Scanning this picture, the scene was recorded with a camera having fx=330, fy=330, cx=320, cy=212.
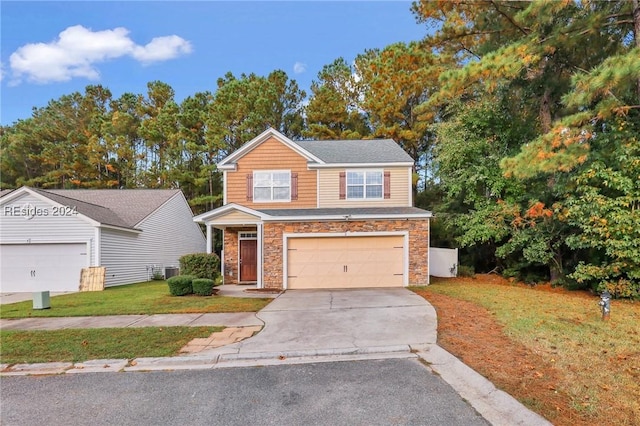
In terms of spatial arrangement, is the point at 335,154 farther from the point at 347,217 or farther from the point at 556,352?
the point at 556,352

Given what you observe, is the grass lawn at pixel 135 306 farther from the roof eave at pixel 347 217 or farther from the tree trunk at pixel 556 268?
the tree trunk at pixel 556 268

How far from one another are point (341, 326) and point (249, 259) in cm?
874

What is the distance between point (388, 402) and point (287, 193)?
11645 millimetres

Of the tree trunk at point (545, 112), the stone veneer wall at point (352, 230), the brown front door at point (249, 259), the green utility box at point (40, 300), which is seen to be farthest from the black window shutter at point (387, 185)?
the green utility box at point (40, 300)

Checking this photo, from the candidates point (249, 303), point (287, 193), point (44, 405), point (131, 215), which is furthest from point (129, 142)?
point (44, 405)

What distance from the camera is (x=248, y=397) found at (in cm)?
388

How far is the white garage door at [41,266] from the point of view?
551 inches

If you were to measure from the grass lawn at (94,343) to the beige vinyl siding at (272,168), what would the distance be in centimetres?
840

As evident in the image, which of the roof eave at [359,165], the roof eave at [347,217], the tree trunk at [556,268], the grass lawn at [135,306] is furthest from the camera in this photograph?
the roof eave at [359,165]

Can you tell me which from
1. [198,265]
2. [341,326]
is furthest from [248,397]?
[198,265]

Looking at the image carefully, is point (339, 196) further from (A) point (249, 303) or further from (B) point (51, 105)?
(B) point (51, 105)

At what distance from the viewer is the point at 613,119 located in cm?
1021

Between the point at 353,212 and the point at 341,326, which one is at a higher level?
the point at 353,212

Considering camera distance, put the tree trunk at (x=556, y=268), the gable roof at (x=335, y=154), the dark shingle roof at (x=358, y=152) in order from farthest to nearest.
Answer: the dark shingle roof at (x=358, y=152) → the gable roof at (x=335, y=154) → the tree trunk at (x=556, y=268)
